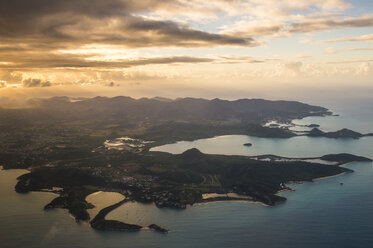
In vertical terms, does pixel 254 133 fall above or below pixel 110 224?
above

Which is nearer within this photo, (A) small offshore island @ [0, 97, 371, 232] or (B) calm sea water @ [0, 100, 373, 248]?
(B) calm sea water @ [0, 100, 373, 248]

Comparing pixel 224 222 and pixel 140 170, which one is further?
pixel 140 170

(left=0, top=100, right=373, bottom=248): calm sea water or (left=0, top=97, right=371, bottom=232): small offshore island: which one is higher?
(left=0, top=97, right=371, bottom=232): small offshore island

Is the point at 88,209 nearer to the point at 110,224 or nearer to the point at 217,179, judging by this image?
the point at 110,224

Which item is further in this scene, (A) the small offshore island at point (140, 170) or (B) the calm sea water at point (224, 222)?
(A) the small offshore island at point (140, 170)

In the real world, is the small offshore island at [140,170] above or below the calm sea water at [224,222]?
above

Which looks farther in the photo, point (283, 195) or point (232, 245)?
point (283, 195)

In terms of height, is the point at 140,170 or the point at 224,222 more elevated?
the point at 140,170

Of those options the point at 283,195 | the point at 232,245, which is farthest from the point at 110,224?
the point at 283,195
